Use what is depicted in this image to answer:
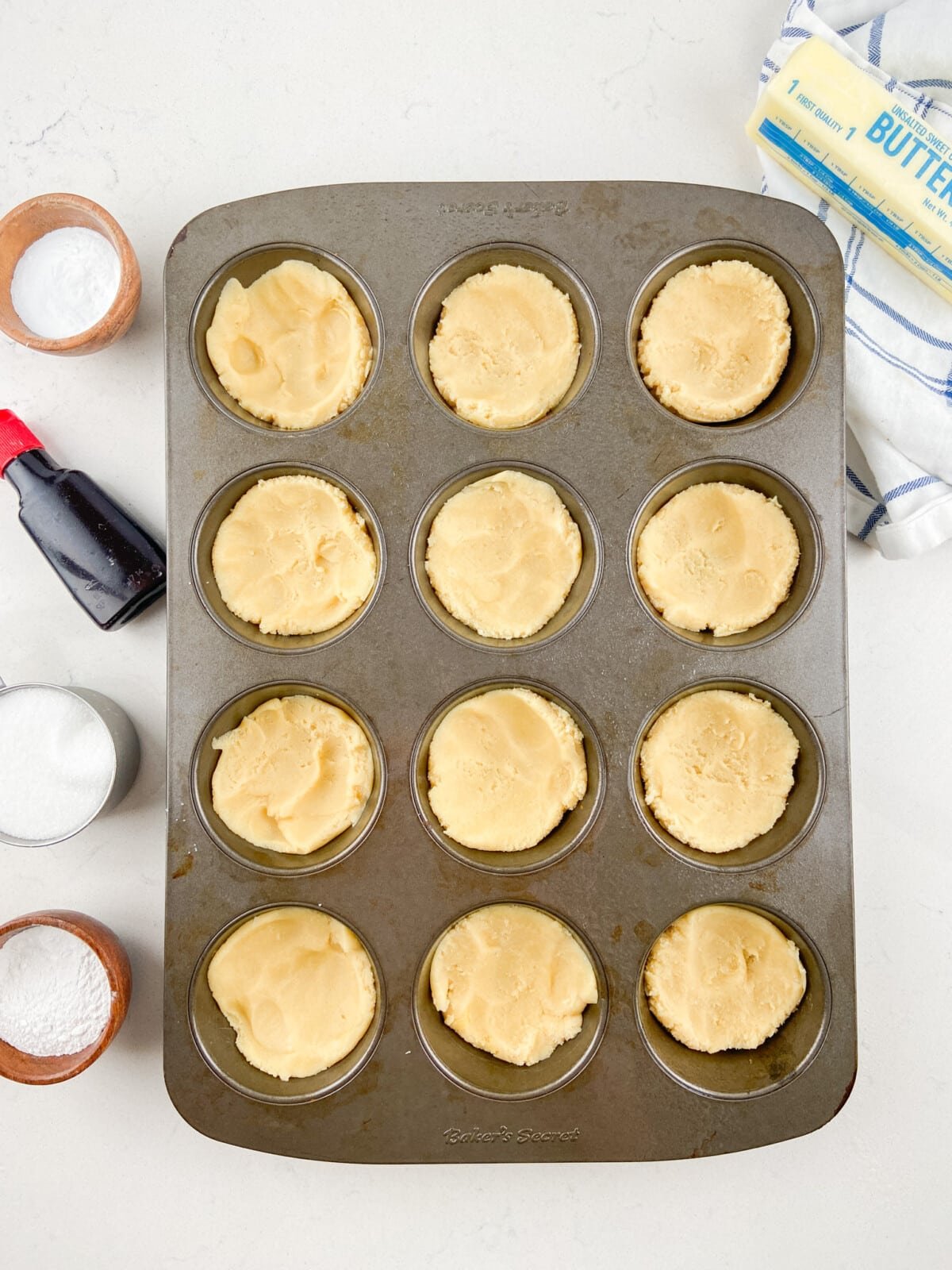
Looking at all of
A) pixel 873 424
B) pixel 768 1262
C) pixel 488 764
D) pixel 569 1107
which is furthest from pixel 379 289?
pixel 768 1262

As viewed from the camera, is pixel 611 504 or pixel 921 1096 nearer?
pixel 611 504

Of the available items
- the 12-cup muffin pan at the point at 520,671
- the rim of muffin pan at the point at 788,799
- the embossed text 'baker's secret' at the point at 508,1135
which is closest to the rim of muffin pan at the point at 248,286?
the 12-cup muffin pan at the point at 520,671

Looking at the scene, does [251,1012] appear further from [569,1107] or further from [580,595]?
[580,595]

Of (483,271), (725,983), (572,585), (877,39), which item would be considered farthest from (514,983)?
(877,39)

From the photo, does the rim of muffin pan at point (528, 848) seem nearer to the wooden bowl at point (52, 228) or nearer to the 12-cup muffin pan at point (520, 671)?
the 12-cup muffin pan at point (520, 671)

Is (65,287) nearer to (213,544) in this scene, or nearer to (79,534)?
(79,534)
